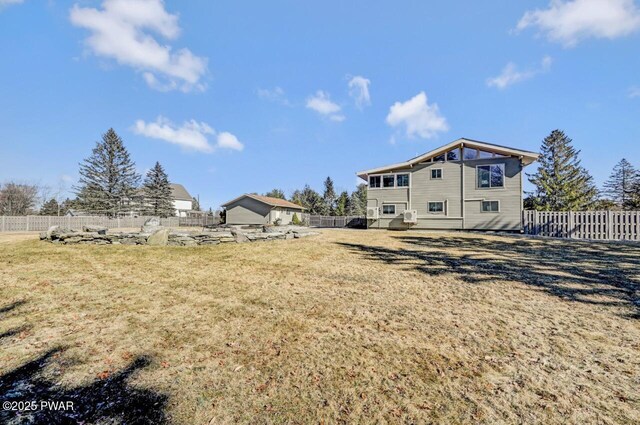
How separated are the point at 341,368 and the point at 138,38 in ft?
48.5

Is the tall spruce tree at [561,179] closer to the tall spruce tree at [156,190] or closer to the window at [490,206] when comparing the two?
the window at [490,206]

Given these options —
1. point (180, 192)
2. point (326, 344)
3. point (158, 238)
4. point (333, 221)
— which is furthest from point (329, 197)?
point (326, 344)

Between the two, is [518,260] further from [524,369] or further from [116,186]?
[116,186]

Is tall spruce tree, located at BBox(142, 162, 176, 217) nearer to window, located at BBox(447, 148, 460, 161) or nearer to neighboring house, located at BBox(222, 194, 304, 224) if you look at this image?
neighboring house, located at BBox(222, 194, 304, 224)

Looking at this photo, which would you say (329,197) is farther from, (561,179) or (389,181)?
(561,179)

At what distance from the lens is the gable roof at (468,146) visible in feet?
58.8

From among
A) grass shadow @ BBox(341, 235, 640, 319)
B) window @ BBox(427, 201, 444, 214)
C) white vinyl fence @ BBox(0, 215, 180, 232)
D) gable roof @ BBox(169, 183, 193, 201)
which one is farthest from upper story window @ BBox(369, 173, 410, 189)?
gable roof @ BBox(169, 183, 193, 201)

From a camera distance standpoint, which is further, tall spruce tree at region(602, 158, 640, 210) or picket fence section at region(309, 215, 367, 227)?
tall spruce tree at region(602, 158, 640, 210)

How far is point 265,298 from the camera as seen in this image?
468cm

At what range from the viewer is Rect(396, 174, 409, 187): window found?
21.5 metres

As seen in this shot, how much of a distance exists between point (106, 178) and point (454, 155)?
42.5 metres

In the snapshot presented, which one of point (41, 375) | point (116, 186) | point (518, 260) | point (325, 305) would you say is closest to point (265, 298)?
point (325, 305)

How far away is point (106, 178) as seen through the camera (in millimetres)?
37406

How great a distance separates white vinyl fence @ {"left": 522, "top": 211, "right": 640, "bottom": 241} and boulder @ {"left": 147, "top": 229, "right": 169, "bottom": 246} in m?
19.1
